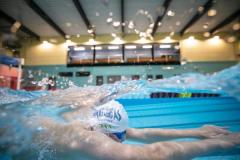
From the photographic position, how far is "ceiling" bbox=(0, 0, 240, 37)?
482cm

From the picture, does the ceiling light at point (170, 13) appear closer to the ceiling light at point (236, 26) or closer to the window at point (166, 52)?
the window at point (166, 52)

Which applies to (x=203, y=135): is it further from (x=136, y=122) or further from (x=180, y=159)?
(x=136, y=122)

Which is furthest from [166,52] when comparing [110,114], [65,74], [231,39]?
[110,114]

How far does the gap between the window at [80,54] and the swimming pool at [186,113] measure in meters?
5.47

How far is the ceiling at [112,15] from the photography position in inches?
190

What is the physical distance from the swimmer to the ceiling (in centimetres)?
363

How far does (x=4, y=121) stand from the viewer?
1278 mm

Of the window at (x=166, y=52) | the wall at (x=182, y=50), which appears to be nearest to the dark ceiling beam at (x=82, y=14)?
the wall at (x=182, y=50)

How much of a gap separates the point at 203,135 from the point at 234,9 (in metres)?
6.23

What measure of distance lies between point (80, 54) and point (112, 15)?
3034mm

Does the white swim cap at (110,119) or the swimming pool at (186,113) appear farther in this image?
the swimming pool at (186,113)

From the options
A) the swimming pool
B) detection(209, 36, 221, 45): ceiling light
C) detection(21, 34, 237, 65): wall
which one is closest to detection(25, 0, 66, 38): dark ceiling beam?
detection(21, 34, 237, 65): wall

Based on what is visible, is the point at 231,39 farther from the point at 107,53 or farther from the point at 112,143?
the point at 112,143

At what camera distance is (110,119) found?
871 millimetres
